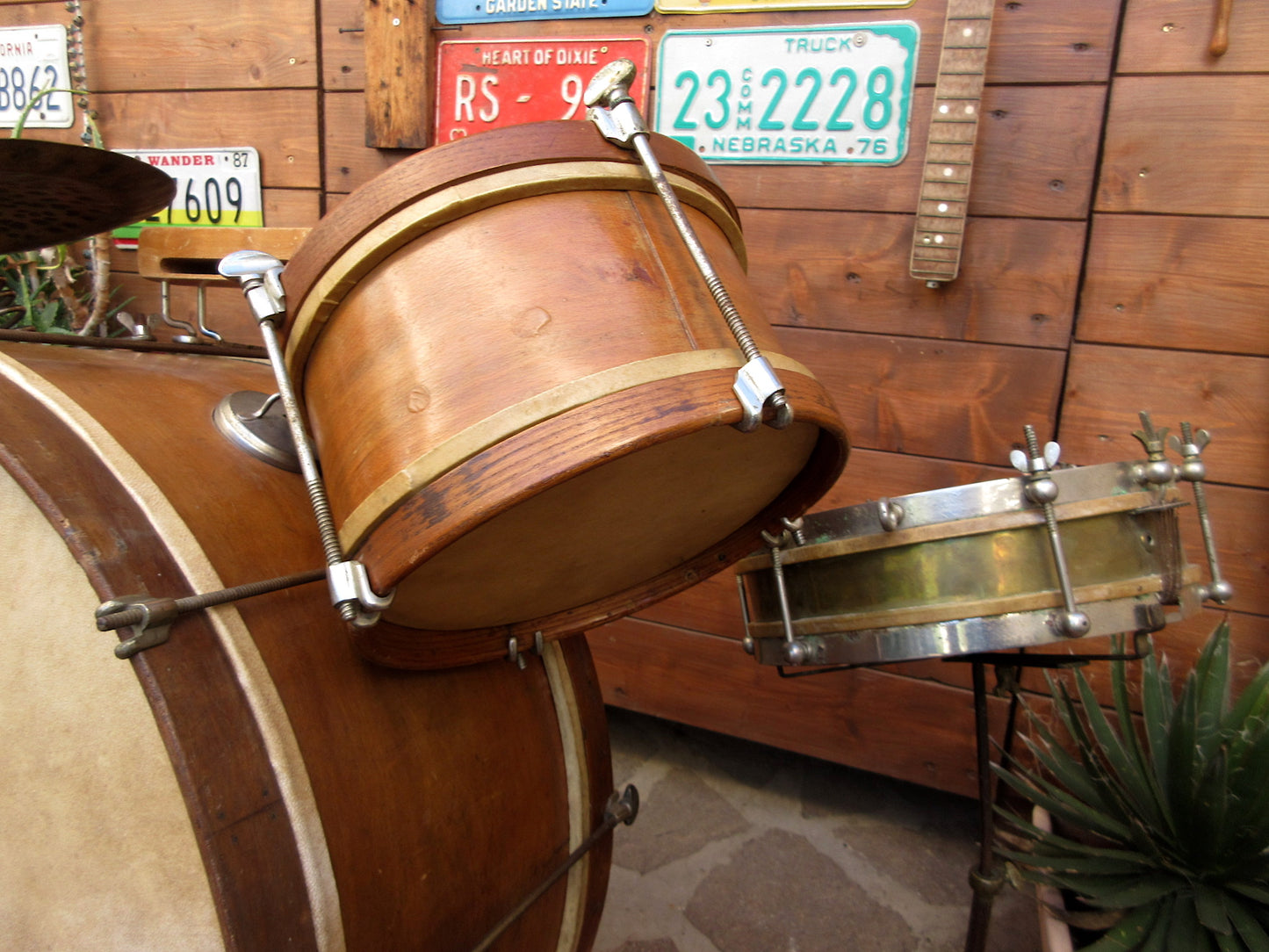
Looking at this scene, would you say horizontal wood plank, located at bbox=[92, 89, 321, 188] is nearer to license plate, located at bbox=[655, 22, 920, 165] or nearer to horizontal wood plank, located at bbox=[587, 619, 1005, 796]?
license plate, located at bbox=[655, 22, 920, 165]

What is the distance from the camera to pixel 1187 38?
5.02 ft

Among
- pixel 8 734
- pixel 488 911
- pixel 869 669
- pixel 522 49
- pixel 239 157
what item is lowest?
pixel 869 669

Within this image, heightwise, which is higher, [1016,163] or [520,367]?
[1016,163]

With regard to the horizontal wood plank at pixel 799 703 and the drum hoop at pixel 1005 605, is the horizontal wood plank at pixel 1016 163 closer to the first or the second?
the drum hoop at pixel 1005 605

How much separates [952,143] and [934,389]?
0.50m

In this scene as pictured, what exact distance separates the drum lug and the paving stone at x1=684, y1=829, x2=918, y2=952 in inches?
55.4

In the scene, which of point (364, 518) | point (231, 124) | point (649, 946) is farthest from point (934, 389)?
point (231, 124)

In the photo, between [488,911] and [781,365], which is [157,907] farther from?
[781,365]

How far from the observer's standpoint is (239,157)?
234cm

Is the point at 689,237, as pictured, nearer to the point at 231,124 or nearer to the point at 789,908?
the point at 789,908

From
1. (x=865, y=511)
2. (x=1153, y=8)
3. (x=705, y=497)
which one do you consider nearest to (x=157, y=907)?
(x=705, y=497)

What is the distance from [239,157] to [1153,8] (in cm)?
224

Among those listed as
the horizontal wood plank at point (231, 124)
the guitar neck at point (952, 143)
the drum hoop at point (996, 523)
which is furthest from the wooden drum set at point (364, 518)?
the horizontal wood plank at point (231, 124)

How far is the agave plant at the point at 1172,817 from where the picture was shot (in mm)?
1136
